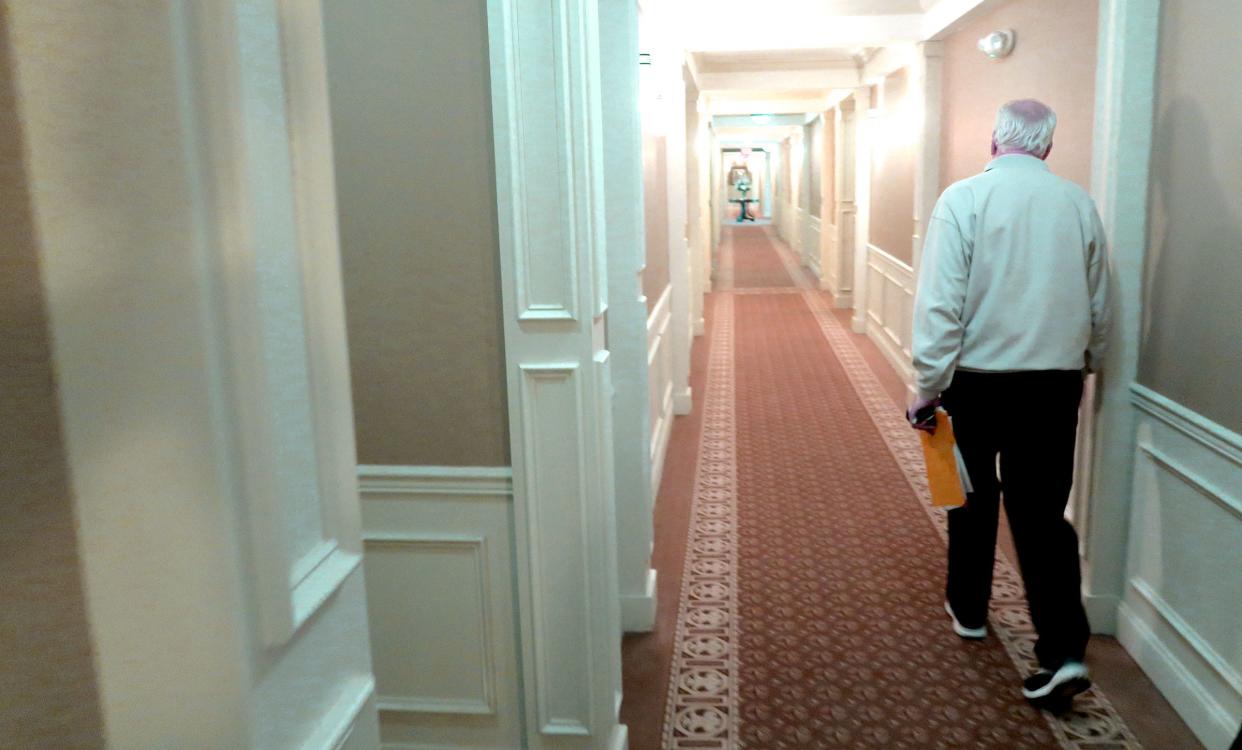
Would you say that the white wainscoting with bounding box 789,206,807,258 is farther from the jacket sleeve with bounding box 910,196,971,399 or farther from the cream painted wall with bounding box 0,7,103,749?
the cream painted wall with bounding box 0,7,103,749

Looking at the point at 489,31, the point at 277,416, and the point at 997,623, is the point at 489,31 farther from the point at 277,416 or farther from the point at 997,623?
the point at 997,623

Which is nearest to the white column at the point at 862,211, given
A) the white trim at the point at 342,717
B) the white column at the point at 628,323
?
the white column at the point at 628,323

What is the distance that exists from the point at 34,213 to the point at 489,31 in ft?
5.81

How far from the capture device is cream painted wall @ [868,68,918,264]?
766 centimetres

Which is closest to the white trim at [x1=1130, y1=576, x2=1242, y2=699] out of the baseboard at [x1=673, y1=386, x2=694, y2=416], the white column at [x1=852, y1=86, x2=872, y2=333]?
the baseboard at [x1=673, y1=386, x2=694, y2=416]

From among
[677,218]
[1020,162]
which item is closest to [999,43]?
[1020,162]

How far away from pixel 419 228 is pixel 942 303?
1565mm

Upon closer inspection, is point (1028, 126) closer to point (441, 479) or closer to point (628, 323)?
point (628, 323)

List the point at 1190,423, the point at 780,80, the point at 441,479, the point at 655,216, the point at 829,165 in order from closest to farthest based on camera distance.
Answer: the point at 441,479, the point at 1190,423, the point at 655,216, the point at 780,80, the point at 829,165

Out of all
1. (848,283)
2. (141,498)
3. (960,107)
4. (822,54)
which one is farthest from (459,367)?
(848,283)

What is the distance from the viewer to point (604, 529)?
2654 mm

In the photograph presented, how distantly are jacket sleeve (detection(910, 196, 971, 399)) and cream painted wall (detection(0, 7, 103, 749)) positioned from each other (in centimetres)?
267

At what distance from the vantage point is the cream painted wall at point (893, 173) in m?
7.66

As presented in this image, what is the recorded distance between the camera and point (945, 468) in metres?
3.15
